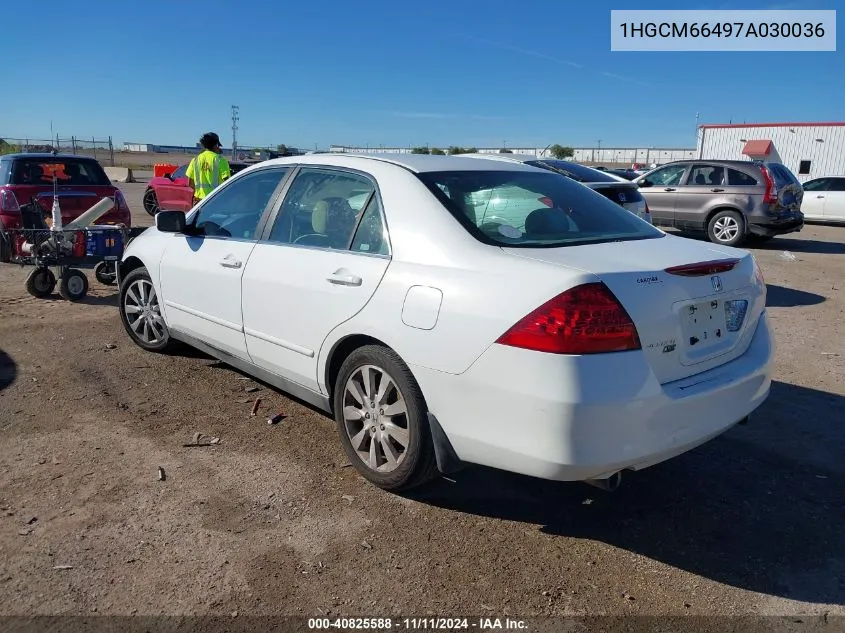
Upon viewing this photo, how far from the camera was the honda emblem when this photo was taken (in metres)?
3.09

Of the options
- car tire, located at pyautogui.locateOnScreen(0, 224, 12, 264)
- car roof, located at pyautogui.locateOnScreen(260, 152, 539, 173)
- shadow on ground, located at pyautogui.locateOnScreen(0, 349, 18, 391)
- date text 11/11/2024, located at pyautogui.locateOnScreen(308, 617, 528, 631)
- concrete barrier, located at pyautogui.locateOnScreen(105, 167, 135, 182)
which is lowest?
date text 11/11/2024, located at pyautogui.locateOnScreen(308, 617, 528, 631)

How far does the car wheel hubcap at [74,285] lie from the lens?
761 centimetres

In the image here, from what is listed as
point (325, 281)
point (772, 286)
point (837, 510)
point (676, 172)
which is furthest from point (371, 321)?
point (676, 172)

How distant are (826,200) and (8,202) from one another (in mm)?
19906

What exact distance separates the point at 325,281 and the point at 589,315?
1.50m

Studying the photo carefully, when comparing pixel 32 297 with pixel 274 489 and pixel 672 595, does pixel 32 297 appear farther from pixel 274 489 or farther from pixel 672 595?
pixel 672 595

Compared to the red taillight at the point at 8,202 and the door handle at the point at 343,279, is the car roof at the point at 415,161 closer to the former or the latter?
the door handle at the point at 343,279

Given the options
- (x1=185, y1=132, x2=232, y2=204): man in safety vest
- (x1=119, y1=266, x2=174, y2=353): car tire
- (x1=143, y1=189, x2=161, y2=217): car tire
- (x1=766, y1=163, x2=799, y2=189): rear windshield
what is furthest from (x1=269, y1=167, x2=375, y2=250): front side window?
(x1=143, y1=189, x2=161, y2=217): car tire

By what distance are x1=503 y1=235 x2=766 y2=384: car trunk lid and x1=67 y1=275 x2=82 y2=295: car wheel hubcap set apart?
6193 millimetres

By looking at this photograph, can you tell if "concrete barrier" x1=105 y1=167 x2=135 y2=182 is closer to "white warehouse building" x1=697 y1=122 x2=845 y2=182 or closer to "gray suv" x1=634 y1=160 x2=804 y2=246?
"gray suv" x1=634 y1=160 x2=804 y2=246

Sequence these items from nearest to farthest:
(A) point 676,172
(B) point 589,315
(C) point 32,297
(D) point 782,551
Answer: (B) point 589,315
(D) point 782,551
(C) point 32,297
(A) point 676,172

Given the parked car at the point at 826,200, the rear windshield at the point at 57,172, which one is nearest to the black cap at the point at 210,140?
the rear windshield at the point at 57,172

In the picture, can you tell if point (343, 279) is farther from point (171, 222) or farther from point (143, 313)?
point (143, 313)

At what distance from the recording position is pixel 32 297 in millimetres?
7852
